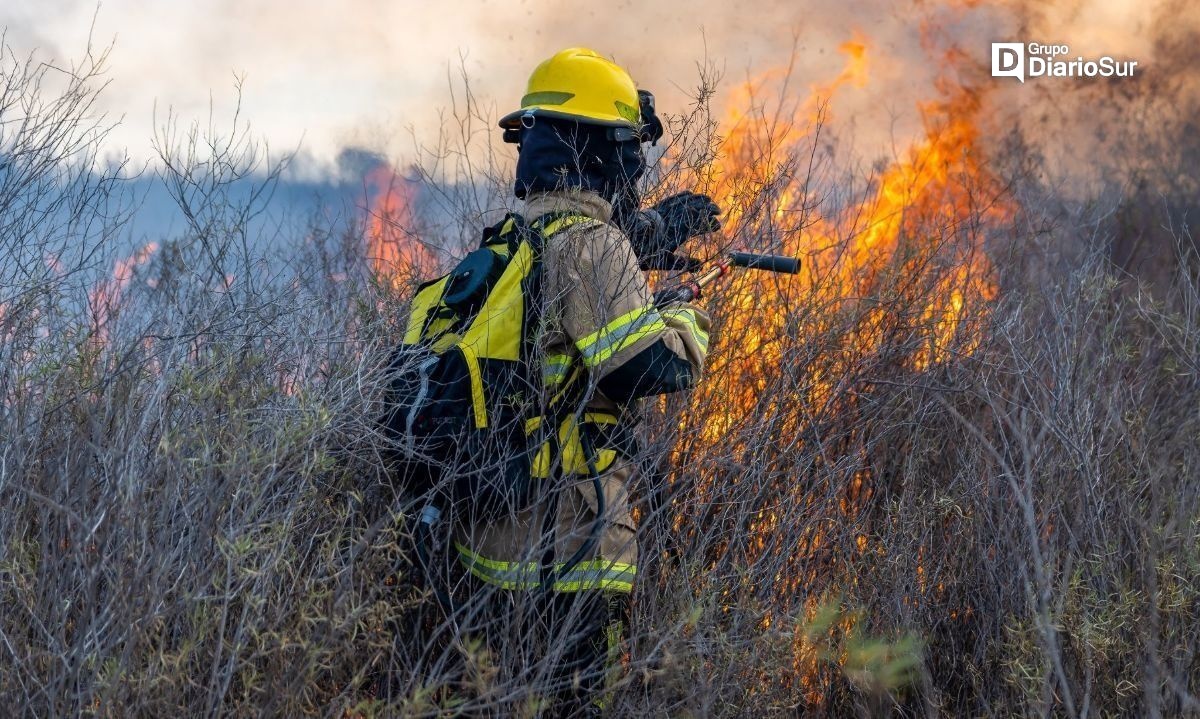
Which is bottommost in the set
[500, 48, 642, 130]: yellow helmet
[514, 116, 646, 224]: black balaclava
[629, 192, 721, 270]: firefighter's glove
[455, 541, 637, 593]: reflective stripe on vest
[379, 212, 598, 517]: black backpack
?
[455, 541, 637, 593]: reflective stripe on vest

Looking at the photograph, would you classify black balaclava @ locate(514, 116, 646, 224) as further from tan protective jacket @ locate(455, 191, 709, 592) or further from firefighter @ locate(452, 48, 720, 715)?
tan protective jacket @ locate(455, 191, 709, 592)

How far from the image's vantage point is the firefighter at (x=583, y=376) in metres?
3.01

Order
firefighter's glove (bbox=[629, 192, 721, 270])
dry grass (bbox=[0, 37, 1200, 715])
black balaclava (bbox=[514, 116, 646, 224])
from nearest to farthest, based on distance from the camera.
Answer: dry grass (bbox=[0, 37, 1200, 715]) < black balaclava (bbox=[514, 116, 646, 224]) < firefighter's glove (bbox=[629, 192, 721, 270])

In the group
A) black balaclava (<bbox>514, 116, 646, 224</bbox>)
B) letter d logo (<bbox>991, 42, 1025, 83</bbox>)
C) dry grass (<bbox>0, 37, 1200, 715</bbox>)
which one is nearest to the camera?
dry grass (<bbox>0, 37, 1200, 715</bbox>)

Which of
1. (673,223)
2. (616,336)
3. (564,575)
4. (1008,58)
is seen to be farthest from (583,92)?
(1008,58)

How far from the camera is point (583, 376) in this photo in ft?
10.6

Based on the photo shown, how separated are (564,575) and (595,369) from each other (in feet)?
1.87

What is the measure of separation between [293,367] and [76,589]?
128 centimetres

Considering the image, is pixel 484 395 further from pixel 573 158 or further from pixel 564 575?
pixel 573 158

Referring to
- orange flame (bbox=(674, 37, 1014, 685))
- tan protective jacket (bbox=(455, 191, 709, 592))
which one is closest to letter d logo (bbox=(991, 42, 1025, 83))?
orange flame (bbox=(674, 37, 1014, 685))

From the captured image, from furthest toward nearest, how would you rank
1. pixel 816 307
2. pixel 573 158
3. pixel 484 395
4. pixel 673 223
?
pixel 816 307, pixel 673 223, pixel 573 158, pixel 484 395

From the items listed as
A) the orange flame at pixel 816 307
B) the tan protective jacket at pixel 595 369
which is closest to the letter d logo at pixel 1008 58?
the orange flame at pixel 816 307

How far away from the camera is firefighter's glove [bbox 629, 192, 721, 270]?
354 centimetres

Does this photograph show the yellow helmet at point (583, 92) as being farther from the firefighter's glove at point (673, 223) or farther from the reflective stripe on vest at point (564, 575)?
the reflective stripe on vest at point (564, 575)
